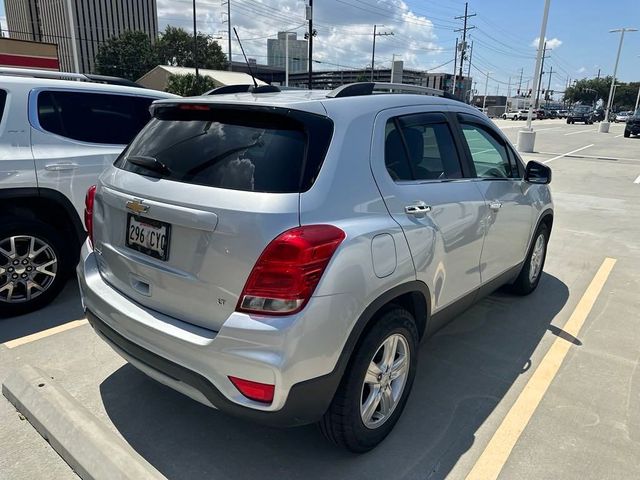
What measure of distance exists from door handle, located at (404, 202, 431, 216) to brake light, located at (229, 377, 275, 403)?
115cm

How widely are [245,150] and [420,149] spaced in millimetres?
1145

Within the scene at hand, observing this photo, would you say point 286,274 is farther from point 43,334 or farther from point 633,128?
point 633,128

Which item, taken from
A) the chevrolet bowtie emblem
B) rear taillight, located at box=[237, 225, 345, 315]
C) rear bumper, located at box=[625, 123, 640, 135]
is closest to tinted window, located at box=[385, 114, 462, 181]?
rear taillight, located at box=[237, 225, 345, 315]

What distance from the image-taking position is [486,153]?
3.87 meters

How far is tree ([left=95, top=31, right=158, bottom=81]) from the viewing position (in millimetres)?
73000

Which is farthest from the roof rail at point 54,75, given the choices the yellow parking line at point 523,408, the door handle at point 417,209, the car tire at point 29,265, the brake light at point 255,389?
the yellow parking line at point 523,408

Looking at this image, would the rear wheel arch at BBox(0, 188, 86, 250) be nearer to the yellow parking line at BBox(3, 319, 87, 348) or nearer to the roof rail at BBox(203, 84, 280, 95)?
the yellow parking line at BBox(3, 319, 87, 348)

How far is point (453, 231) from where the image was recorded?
301 cm

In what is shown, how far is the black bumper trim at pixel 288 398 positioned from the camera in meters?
2.10

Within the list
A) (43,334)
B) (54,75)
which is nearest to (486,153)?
(43,334)

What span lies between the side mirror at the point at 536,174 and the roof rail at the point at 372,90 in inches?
44.9

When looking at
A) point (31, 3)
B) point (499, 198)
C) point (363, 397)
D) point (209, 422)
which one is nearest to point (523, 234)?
point (499, 198)

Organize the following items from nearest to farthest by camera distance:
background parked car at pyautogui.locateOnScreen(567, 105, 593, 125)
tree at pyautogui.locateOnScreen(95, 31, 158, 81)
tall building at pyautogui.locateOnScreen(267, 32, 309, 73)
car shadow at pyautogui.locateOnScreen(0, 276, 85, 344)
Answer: car shadow at pyautogui.locateOnScreen(0, 276, 85, 344) → tall building at pyautogui.locateOnScreen(267, 32, 309, 73) → background parked car at pyautogui.locateOnScreen(567, 105, 593, 125) → tree at pyautogui.locateOnScreen(95, 31, 158, 81)

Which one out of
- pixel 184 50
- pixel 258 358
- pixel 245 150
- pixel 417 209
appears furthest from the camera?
pixel 184 50
